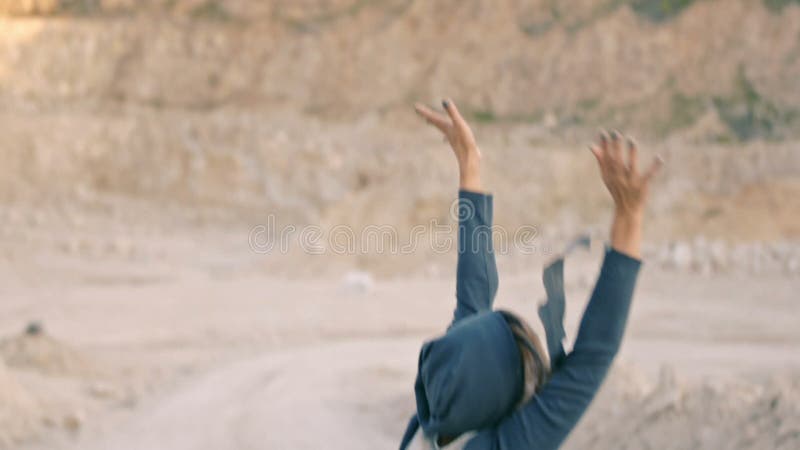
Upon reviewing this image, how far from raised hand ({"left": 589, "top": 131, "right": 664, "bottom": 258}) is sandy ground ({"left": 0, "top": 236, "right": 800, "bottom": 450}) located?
2.34m

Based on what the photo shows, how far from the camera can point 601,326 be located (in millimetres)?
1586

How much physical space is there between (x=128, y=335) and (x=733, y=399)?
20.5 feet

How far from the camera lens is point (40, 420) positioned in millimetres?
5598

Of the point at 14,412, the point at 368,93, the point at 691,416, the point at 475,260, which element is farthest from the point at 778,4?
the point at 475,260

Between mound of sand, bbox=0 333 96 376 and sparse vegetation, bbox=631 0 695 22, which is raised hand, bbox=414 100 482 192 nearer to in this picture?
mound of sand, bbox=0 333 96 376

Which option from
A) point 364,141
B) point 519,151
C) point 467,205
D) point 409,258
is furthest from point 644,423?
point 364,141

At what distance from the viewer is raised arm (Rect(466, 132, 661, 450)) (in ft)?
5.19

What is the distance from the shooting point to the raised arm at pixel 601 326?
1.58 meters

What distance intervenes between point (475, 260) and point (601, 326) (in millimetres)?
525

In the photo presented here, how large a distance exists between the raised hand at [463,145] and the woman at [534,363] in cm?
47

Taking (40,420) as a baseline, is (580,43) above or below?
above

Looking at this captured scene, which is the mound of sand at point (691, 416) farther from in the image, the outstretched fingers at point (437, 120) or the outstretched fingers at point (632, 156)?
the outstretched fingers at point (632, 156)

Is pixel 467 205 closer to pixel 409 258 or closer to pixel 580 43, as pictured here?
pixel 409 258

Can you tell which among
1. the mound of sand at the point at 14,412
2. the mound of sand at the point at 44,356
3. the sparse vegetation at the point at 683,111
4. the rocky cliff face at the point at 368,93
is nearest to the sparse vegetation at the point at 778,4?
the rocky cliff face at the point at 368,93
